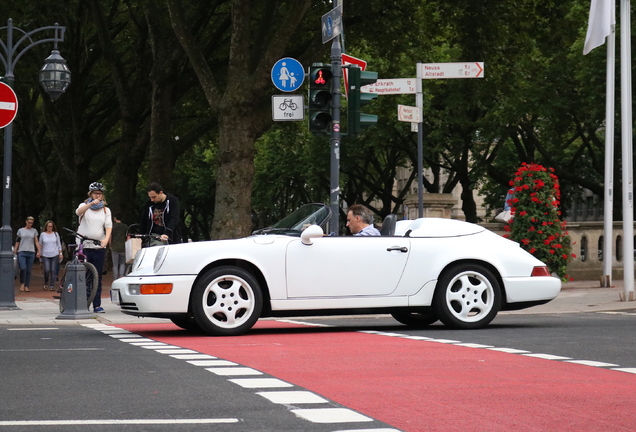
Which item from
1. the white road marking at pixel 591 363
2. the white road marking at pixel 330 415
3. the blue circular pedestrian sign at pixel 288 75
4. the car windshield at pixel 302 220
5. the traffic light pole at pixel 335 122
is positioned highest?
the blue circular pedestrian sign at pixel 288 75

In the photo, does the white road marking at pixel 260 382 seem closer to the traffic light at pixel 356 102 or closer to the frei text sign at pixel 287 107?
the traffic light at pixel 356 102

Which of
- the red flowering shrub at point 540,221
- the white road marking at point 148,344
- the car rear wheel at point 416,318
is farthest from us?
the red flowering shrub at point 540,221

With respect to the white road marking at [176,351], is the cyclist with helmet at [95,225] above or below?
above

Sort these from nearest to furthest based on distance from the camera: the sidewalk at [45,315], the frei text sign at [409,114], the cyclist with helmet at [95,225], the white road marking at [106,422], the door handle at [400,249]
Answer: the white road marking at [106,422] < the door handle at [400,249] < the sidewalk at [45,315] < the cyclist with helmet at [95,225] < the frei text sign at [409,114]

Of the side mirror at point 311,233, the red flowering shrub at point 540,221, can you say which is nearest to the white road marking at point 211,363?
the side mirror at point 311,233

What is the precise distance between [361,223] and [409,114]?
5.59 meters

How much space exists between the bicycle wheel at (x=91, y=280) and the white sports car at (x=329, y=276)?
9.89 ft

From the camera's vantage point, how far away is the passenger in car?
42.6ft

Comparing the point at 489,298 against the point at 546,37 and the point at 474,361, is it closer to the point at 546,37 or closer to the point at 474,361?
the point at 474,361

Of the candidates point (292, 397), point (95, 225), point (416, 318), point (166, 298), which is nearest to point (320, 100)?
point (416, 318)

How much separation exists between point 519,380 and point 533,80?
32195mm

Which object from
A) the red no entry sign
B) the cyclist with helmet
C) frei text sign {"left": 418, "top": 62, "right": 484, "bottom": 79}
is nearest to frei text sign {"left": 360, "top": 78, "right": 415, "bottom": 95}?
frei text sign {"left": 418, "top": 62, "right": 484, "bottom": 79}

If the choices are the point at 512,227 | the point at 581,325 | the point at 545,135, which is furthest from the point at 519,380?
the point at 545,135

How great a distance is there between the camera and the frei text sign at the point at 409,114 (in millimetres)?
18250
